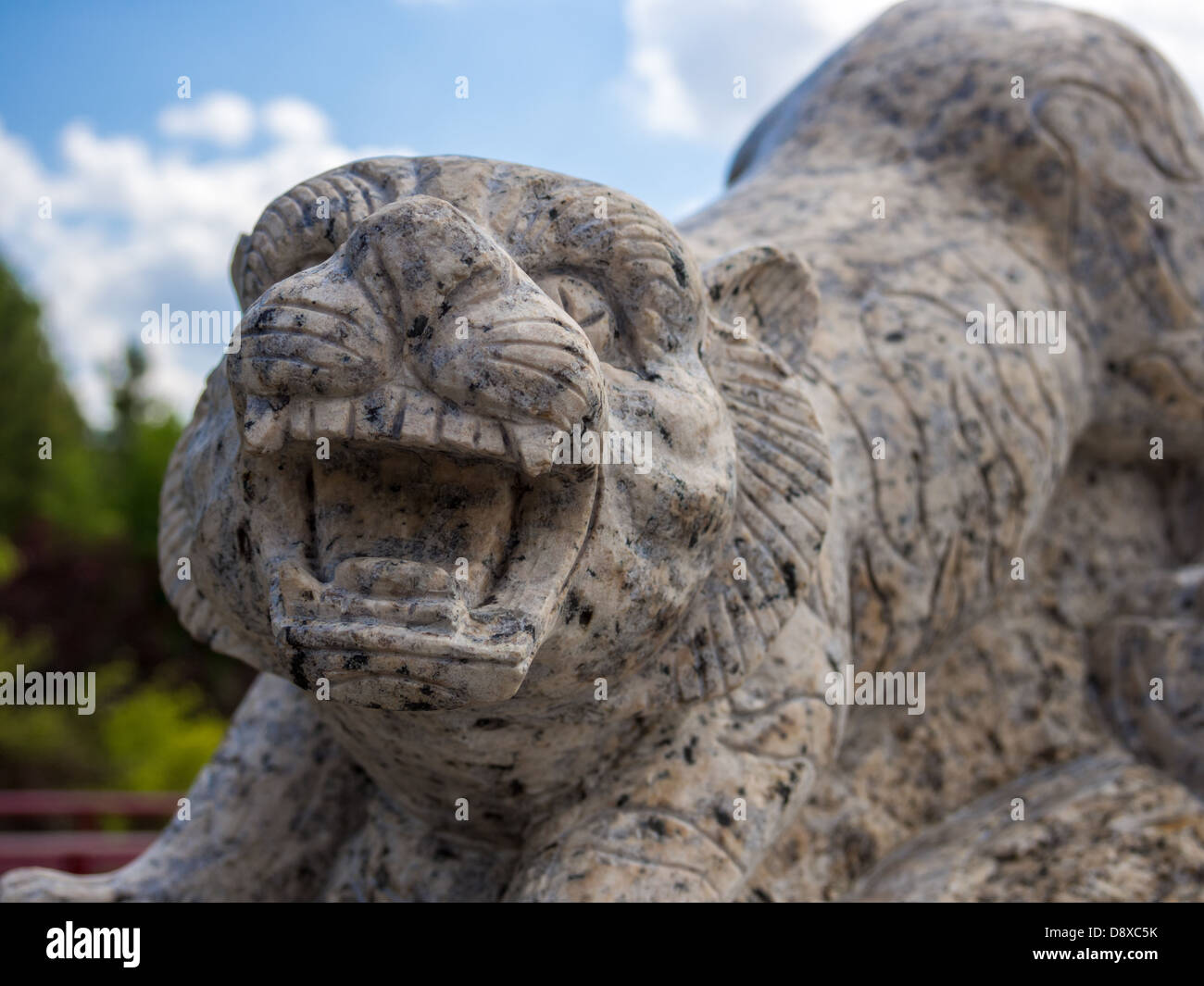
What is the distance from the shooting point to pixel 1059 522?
2.32 meters

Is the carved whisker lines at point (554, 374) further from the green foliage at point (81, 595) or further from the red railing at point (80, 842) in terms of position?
the green foliage at point (81, 595)

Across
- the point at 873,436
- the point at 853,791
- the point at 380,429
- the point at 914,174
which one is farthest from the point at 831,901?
the point at 914,174

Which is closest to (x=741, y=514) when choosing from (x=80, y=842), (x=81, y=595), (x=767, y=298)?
(x=767, y=298)

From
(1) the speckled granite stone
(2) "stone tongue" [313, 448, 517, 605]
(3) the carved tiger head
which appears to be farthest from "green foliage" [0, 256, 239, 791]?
(2) "stone tongue" [313, 448, 517, 605]

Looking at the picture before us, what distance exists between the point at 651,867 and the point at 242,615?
542mm

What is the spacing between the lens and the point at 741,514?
145cm

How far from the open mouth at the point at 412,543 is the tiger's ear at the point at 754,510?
0.28 m

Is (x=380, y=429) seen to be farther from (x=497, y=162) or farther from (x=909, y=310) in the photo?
(x=909, y=310)

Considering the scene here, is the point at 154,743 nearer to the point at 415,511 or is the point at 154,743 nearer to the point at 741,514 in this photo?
the point at 741,514

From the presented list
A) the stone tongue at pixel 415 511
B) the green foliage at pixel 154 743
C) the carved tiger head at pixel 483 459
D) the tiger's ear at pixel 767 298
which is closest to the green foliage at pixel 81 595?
the green foliage at pixel 154 743

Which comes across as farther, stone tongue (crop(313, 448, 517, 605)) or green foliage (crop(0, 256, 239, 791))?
green foliage (crop(0, 256, 239, 791))

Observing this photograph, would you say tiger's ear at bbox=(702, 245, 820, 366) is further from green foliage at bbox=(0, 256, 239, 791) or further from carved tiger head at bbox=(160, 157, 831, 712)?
green foliage at bbox=(0, 256, 239, 791)

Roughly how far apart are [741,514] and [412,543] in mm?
435

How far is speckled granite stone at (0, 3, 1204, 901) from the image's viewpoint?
1102 millimetres
